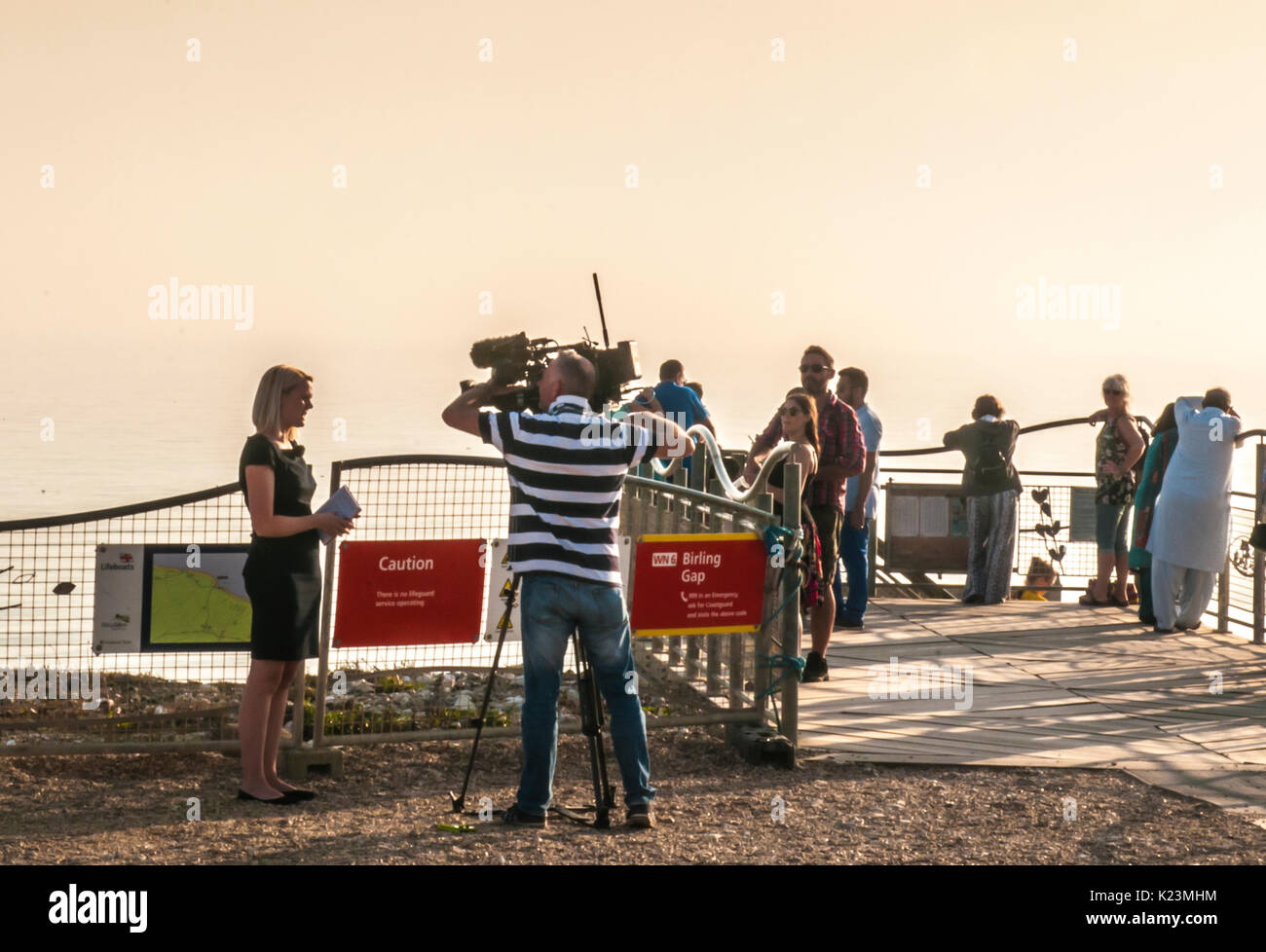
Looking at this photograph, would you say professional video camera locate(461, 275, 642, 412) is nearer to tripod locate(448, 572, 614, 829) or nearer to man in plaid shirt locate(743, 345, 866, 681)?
tripod locate(448, 572, 614, 829)

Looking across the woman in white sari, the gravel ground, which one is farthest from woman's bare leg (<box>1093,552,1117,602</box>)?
the gravel ground

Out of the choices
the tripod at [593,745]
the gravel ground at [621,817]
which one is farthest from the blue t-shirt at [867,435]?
the tripod at [593,745]

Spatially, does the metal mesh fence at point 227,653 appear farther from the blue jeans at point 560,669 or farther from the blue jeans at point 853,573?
the blue jeans at point 853,573

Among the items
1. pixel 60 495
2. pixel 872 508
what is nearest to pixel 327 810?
pixel 872 508

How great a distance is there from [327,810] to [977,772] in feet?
10.0

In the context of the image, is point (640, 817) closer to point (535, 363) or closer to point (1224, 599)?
point (535, 363)

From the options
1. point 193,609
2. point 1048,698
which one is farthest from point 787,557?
point 193,609

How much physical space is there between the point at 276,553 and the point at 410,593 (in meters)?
0.89

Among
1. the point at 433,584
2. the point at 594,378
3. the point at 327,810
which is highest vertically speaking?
the point at 594,378

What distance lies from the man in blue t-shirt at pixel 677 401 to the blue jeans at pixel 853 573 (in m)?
2.00

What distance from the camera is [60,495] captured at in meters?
23.9

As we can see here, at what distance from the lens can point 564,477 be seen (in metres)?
6.22

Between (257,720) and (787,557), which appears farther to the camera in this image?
(787,557)
